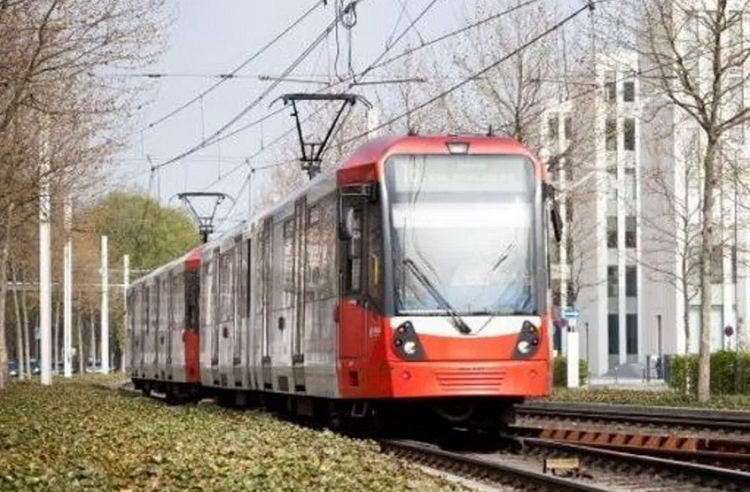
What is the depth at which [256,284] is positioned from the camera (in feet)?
97.7

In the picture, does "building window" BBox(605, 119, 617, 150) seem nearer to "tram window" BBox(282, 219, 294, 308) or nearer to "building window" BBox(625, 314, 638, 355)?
"tram window" BBox(282, 219, 294, 308)

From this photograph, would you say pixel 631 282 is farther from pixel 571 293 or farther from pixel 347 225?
pixel 347 225

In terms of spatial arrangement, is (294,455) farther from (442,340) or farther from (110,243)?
(110,243)

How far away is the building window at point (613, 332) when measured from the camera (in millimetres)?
87250

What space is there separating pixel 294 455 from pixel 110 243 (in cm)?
9858

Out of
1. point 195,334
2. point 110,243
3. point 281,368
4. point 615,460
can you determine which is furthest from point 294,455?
point 110,243

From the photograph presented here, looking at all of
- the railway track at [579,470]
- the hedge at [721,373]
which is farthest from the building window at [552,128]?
the railway track at [579,470]

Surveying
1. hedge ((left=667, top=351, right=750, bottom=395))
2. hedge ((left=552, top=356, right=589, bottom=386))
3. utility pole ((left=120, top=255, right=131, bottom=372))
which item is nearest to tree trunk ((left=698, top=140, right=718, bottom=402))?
hedge ((left=667, top=351, right=750, bottom=395))

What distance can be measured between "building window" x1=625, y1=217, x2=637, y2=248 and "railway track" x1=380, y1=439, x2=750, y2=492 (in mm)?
64075

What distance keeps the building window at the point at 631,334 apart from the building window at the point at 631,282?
109cm

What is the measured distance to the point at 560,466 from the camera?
18.6m

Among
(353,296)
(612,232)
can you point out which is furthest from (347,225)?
(612,232)

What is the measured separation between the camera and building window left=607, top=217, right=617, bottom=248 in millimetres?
84875

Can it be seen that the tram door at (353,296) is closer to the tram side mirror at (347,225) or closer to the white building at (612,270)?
the tram side mirror at (347,225)
